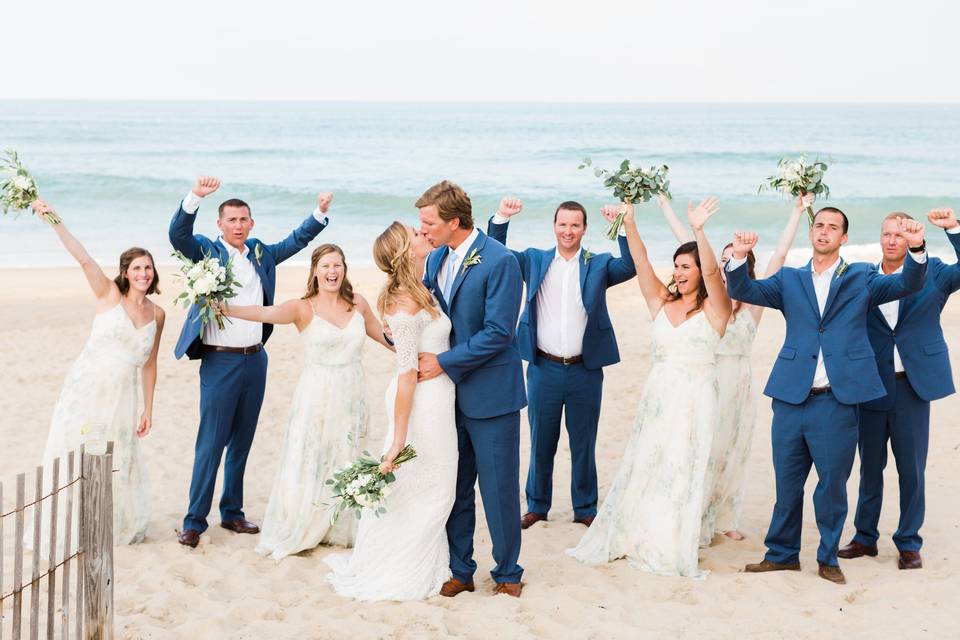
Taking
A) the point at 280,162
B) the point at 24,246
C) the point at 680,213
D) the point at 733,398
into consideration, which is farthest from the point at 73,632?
the point at 280,162

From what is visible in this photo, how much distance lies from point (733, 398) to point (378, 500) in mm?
2506

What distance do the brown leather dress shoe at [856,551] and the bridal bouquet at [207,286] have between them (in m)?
4.07

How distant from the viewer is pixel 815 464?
224 inches

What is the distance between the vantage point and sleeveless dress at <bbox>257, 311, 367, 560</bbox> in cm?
621

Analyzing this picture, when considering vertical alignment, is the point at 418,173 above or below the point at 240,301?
above

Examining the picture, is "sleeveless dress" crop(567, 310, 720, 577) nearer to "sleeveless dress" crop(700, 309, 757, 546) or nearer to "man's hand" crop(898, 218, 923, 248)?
"sleeveless dress" crop(700, 309, 757, 546)

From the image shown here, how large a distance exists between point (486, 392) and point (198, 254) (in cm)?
235

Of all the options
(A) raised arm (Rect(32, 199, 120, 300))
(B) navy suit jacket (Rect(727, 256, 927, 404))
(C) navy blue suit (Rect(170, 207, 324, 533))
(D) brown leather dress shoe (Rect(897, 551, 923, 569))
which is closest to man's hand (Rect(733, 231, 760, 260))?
(B) navy suit jacket (Rect(727, 256, 927, 404))

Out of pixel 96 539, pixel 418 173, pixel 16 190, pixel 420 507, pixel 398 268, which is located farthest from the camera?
pixel 418 173

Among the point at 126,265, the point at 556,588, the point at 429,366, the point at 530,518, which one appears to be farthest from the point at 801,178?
the point at 126,265

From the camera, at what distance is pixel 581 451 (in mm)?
6996

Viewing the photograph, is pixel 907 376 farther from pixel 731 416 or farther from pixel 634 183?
pixel 634 183

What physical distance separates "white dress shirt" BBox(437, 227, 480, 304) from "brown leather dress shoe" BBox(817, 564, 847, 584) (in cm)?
269

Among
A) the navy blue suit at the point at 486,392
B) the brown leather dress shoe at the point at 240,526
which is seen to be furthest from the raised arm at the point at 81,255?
the navy blue suit at the point at 486,392
